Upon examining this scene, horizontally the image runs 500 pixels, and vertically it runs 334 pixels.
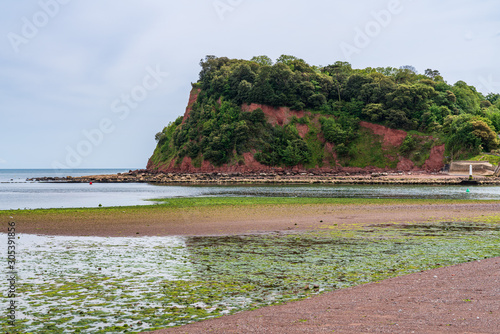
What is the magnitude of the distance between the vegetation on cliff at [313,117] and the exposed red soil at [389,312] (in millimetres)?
113837

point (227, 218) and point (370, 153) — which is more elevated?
point (370, 153)

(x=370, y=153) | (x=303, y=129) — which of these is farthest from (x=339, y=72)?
(x=370, y=153)

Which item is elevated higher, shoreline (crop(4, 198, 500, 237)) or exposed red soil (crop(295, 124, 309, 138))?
exposed red soil (crop(295, 124, 309, 138))

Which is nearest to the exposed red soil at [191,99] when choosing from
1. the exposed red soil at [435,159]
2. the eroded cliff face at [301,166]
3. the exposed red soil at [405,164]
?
the eroded cliff face at [301,166]

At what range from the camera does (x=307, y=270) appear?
14.1 meters

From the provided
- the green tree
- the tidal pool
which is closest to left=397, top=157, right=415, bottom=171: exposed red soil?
the green tree

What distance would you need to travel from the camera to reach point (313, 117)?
136625mm

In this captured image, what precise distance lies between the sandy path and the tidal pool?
8.93 feet

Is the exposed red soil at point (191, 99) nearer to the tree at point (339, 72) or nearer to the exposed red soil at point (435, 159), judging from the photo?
the tree at point (339, 72)

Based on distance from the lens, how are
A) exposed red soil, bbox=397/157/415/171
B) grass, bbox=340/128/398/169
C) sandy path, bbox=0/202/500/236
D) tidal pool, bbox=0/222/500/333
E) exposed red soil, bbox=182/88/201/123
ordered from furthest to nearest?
exposed red soil, bbox=182/88/201/123 < grass, bbox=340/128/398/169 < exposed red soil, bbox=397/157/415/171 < sandy path, bbox=0/202/500/236 < tidal pool, bbox=0/222/500/333

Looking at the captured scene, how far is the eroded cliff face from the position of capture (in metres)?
118

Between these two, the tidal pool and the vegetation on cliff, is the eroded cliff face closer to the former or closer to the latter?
the vegetation on cliff

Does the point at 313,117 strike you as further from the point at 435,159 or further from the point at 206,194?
the point at 206,194

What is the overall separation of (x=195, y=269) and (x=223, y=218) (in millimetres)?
14727
